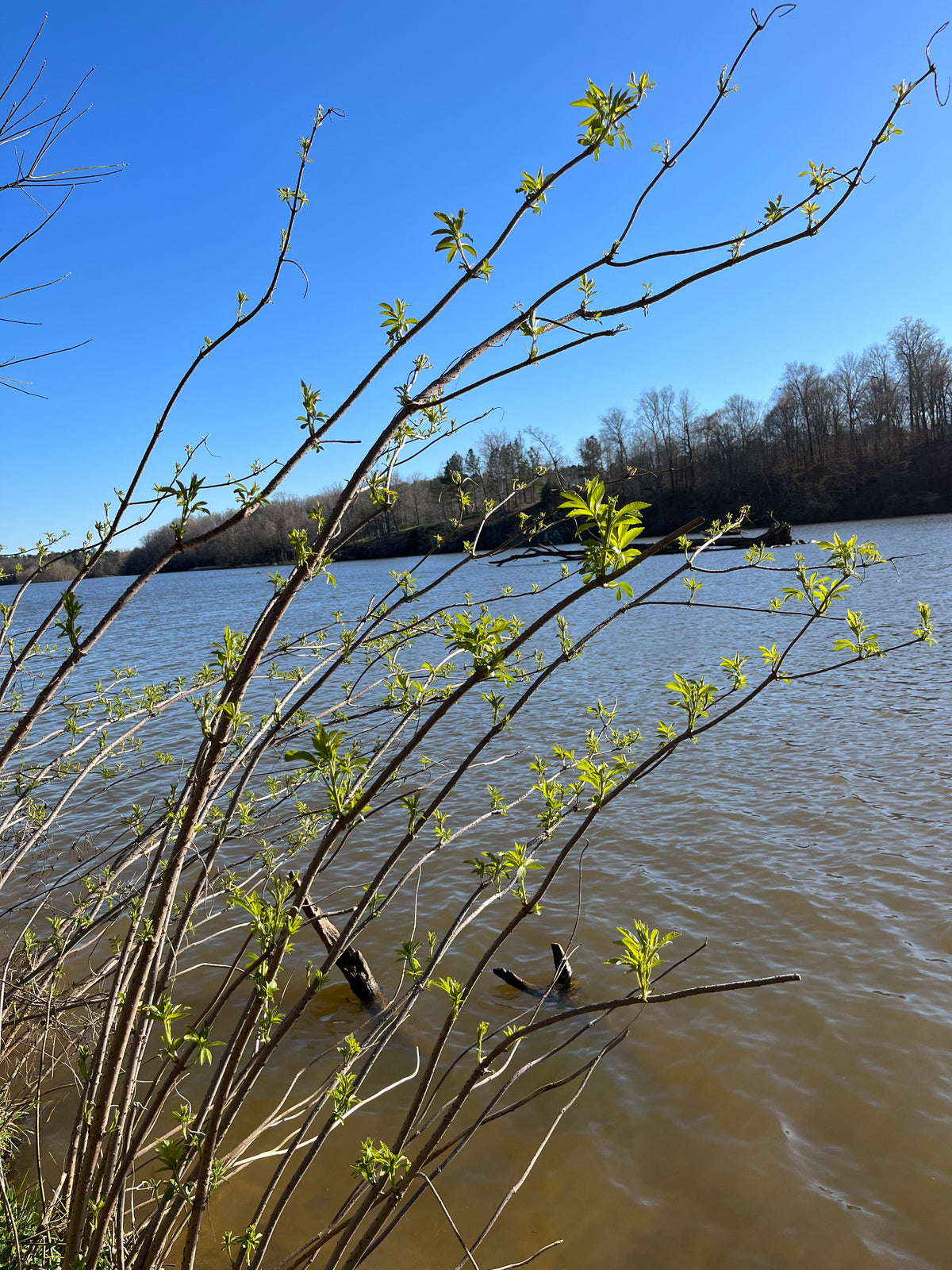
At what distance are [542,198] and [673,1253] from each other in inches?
175

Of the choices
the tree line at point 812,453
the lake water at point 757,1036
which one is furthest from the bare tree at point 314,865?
the tree line at point 812,453

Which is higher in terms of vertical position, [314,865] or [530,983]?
[314,865]

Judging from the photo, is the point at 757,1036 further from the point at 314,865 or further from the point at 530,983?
the point at 314,865

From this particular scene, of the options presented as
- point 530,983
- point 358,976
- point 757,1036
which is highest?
point 358,976

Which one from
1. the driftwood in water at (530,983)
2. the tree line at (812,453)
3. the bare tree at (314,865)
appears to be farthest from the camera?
the tree line at (812,453)

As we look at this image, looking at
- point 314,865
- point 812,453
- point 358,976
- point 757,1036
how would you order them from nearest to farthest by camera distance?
point 314,865, point 757,1036, point 358,976, point 812,453

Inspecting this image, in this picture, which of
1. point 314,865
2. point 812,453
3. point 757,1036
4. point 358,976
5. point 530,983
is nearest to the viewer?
point 314,865

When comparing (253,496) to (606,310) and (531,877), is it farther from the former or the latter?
(531,877)

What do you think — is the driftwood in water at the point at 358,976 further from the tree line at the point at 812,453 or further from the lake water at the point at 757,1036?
the tree line at the point at 812,453

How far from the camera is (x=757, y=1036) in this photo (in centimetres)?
503

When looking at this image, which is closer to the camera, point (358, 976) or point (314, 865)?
point (314, 865)

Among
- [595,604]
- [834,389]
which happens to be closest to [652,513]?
[834,389]

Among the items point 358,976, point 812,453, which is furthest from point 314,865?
point 812,453

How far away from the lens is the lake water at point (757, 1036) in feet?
12.1
